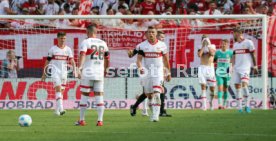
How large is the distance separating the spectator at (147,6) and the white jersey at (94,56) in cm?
1295

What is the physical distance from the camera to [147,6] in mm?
32594

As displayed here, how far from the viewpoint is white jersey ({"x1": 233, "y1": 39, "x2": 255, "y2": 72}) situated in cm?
2586

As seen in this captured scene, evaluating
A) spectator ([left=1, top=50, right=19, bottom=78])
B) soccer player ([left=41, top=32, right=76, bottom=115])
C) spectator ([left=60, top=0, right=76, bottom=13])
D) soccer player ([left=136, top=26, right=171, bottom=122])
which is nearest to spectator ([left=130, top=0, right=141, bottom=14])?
spectator ([left=60, top=0, right=76, bottom=13])

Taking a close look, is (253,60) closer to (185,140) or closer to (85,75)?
(85,75)

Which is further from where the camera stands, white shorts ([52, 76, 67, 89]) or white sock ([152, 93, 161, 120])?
white shorts ([52, 76, 67, 89])

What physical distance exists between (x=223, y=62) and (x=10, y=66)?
690 cm

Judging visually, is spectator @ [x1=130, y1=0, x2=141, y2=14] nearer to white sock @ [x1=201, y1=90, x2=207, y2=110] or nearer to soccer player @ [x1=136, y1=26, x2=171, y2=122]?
white sock @ [x1=201, y1=90, x2=207, y2=110]

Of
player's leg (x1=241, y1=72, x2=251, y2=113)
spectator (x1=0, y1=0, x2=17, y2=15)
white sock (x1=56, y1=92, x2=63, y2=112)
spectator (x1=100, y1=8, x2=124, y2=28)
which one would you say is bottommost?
white sock (x1=56, y1=92, x2=63, y2=112)

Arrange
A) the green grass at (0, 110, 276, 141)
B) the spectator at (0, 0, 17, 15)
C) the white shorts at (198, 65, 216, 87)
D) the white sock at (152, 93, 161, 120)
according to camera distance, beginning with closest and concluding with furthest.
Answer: the green grass at (0, 110, 276, 141) < the white sock at (152, 93, 161, 120) < the white shorts at (198, 65, 216, 87) < the spectator at (0, 0, 17, 15)

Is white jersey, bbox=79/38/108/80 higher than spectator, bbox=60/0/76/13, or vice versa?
spectator, bbox=60/0/76/13

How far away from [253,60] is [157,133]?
9417mm

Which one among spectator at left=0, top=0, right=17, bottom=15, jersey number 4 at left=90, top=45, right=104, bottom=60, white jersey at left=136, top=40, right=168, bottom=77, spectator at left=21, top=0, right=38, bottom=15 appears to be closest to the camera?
jersey number 4 at left=90, top=45, right=104, bottom=60

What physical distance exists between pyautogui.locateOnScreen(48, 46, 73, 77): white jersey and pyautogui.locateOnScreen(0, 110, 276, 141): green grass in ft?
8.13

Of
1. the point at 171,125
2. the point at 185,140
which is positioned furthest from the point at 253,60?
the point at 185,140
